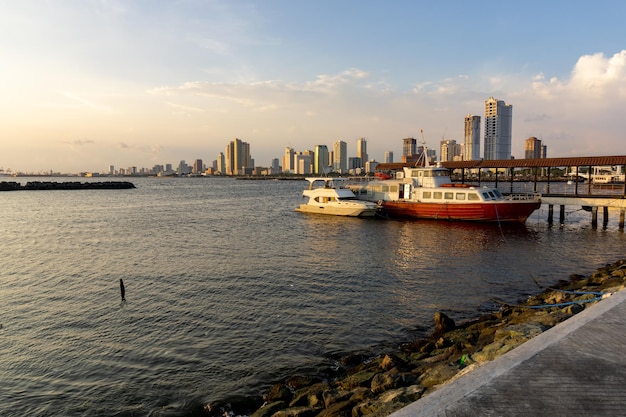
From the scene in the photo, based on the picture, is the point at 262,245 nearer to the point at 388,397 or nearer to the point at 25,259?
the point at 25,259

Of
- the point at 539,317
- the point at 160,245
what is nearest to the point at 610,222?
the point at 539,317

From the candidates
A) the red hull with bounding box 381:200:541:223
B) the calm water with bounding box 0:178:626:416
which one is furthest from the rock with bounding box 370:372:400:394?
the red hull with bounding box 381:200:541:223

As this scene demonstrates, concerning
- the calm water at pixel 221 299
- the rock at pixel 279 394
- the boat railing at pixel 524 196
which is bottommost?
the calm water at pixel 221 299

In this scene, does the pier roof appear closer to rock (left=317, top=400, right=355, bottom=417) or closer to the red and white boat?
the red and white boat

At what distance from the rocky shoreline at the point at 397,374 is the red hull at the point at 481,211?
90.5 ft

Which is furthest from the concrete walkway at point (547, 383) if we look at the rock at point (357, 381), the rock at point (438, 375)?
the rock at point (357, 381)

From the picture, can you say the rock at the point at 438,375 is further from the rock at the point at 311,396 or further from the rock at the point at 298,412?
the rock at the point at 298,412

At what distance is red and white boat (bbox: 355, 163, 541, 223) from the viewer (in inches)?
1615

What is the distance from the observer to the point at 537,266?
983 inches

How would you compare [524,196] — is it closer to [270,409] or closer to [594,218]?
[594,218]

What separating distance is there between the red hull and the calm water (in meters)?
2.44

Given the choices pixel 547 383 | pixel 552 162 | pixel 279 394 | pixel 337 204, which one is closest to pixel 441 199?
pixel 337 204

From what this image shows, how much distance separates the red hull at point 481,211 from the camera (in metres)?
40.7

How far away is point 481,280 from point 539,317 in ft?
30.2
